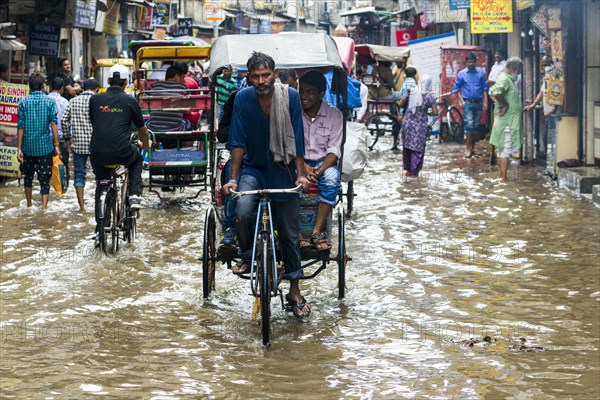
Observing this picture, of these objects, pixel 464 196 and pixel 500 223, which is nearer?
pixel 500 223

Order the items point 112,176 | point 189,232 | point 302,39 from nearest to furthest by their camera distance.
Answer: point 302,39 < point 112,176 < point 189,232

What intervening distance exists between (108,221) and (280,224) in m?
3.49

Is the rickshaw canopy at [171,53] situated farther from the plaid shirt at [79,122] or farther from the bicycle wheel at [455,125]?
the bicycle wheel at [455,125]

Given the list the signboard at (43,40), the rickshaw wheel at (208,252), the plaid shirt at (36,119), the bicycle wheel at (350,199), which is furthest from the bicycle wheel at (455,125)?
the rickshaw wheel at (208,252)

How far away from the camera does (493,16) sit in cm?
2050

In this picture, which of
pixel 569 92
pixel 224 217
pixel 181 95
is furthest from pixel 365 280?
pixel 569 92

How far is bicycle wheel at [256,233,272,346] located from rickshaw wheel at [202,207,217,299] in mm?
1046

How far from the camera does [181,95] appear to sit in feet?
45.7

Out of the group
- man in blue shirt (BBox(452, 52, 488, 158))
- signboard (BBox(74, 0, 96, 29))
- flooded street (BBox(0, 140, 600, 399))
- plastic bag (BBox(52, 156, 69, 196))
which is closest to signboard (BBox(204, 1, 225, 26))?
signboard (BBox(74, 0, 96, 29))

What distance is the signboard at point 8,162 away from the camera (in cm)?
1595

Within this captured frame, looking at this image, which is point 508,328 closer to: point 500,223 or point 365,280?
point 365,280

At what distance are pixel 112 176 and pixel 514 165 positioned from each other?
10110 mm

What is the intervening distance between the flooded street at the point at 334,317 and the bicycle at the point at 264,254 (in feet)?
1.06

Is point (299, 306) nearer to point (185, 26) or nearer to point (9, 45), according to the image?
point (9, 45)
